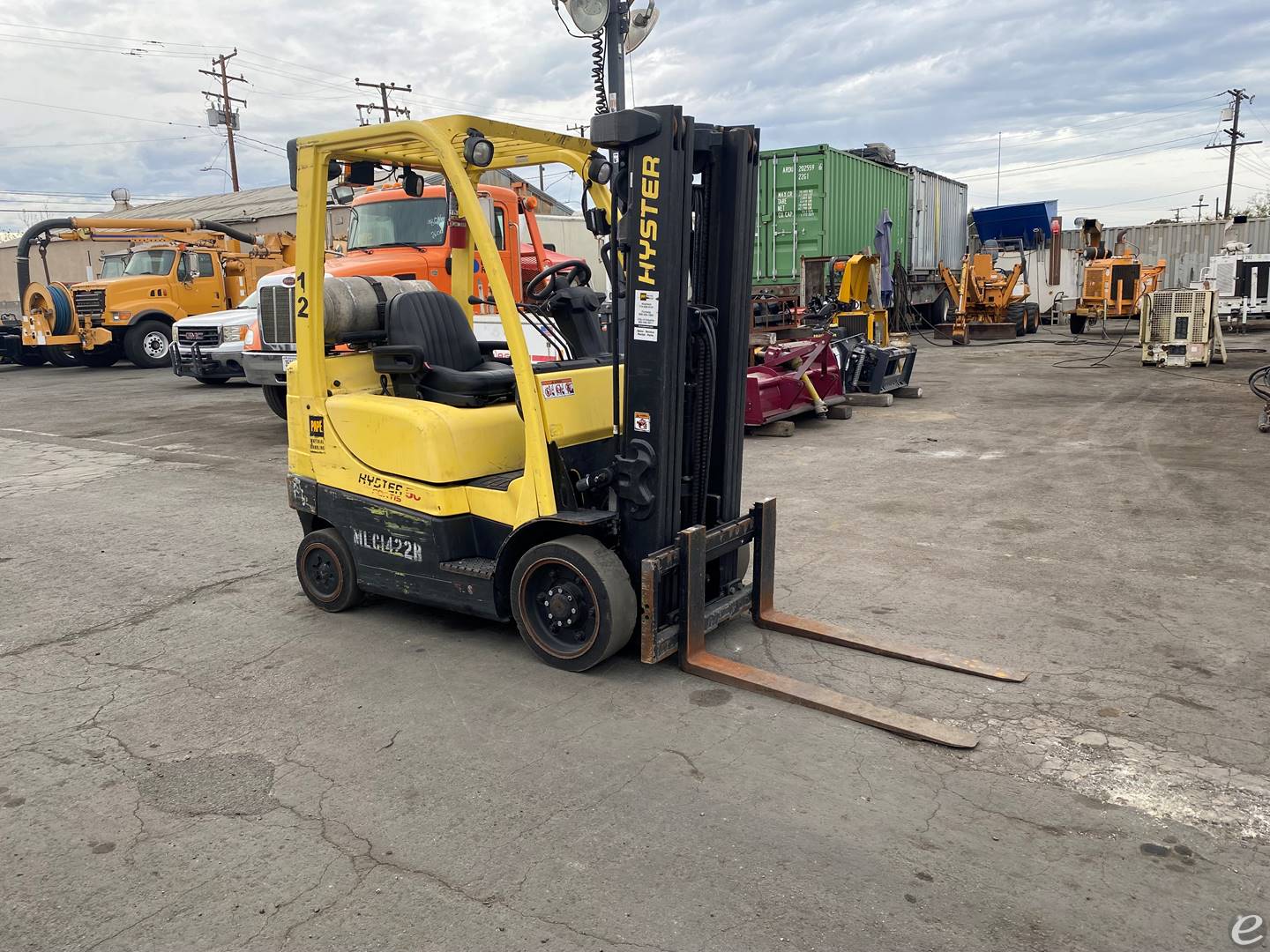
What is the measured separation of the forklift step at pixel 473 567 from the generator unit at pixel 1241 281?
86.8ft

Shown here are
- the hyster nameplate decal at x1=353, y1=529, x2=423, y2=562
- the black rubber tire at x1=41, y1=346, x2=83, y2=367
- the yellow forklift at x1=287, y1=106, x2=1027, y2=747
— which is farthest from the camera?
the black rubber tire at x1=41, y1=346, x2=83, y2=367

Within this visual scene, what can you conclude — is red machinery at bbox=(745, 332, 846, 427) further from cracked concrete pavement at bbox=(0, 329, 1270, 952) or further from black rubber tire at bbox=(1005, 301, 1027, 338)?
black rubber tire at bbox=(1005, 301, 1027, 338)

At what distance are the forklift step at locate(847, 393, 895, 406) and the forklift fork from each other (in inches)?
343

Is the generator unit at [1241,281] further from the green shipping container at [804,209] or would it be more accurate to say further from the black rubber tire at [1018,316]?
the green shipping container at [804,209]

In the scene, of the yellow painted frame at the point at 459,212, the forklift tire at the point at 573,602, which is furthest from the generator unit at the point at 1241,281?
the forklift tire at the point at 573,602

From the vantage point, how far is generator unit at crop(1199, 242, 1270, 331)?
1018 inches

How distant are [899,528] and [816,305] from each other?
10.3m

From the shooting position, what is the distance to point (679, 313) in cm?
427

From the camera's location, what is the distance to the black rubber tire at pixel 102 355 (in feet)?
68.6

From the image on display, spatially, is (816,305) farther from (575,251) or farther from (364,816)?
(364,816)

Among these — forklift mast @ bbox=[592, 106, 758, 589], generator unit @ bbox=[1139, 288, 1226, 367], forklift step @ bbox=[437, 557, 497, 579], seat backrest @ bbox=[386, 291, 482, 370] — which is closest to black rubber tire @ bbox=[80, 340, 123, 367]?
seat backrest @ bbox=[386, 291, 482, 370]

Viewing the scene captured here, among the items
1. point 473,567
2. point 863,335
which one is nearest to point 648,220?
point 473,567

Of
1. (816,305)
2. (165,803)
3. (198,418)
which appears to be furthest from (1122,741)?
(816,305)

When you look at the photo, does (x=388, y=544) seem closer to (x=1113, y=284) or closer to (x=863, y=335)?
(x=863, y=335)
